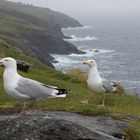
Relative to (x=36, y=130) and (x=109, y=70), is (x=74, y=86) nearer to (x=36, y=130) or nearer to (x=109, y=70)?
(x=36, y=130)

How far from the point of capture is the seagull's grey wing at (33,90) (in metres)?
14.4

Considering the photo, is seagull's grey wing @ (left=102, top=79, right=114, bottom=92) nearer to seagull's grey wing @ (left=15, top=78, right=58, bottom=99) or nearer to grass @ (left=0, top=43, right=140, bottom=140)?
grass @ (left=0, top=43, right=140, bottom=140)

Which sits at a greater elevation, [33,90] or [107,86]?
[33,90]

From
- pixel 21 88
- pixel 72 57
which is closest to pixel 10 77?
pixel 21 88

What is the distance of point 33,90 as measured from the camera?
14.6 m

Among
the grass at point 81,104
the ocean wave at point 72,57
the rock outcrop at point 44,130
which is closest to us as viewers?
the rock outcrop at point 44,130

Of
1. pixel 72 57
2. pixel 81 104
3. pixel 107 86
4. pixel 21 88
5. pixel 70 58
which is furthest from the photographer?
pixel 72 57

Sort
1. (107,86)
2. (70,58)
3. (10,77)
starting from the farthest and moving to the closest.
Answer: (70,58), (107,86), (10,77)

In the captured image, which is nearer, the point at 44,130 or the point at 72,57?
the point at 44,130

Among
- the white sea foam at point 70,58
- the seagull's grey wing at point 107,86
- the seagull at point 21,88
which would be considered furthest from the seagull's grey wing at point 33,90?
the white sea foam at point 70,58

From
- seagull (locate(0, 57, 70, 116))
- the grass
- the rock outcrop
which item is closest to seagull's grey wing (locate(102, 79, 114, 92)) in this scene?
the grass

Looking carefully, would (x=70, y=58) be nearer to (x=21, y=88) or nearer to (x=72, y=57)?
(x=72, y=57)

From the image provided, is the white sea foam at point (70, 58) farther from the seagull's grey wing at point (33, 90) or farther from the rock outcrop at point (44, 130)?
the rock outcrop at point (44, 130)

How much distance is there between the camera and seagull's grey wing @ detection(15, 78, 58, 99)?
14391 millimetres
